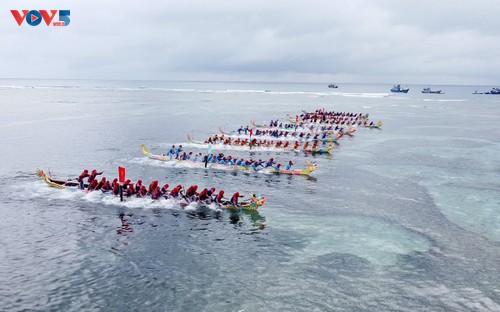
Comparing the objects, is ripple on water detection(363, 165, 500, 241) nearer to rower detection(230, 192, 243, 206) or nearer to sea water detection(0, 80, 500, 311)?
sea water detection(0, 80, 500, 311)

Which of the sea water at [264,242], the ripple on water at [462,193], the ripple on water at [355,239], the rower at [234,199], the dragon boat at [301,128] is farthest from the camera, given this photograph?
the dragon boat at [301,128]

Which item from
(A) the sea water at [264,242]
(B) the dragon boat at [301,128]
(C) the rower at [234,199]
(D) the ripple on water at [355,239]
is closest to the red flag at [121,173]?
(A) the sea water at [264,242]

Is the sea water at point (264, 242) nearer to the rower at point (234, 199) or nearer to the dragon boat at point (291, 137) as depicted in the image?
the rower at point (234, 199)

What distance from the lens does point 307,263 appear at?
24016 millimetres

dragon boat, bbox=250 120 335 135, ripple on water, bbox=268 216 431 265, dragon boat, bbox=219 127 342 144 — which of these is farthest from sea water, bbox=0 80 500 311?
dragon boat, bbox=250 120 335 135

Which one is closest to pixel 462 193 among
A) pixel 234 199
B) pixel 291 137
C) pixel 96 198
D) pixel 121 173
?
pixel 234 199

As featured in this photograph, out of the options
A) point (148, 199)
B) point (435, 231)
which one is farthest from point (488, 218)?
point (148, 199)

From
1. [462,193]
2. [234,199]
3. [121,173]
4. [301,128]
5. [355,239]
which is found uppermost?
[301,128]

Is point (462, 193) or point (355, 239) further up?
point (462, 193)

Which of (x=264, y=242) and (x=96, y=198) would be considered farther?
(x=96, y=198)

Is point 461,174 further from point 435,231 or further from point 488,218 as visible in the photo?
point 435,231

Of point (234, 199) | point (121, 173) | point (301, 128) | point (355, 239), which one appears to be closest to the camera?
point (355, 239)

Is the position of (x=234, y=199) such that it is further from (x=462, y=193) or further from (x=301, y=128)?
(x=301, y=128)

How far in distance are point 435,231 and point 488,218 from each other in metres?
6.57
